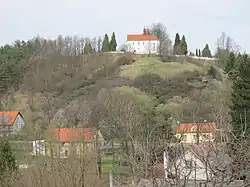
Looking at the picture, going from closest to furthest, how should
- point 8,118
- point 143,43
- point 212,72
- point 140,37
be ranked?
1. point 8,118
2. point 212,72
3. point 143,43
4. point 140,37

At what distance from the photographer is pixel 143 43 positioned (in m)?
77.1

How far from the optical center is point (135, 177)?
7.30 metres

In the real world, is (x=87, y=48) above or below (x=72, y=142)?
above

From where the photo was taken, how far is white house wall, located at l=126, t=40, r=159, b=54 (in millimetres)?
73750

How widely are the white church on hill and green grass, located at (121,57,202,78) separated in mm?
9378

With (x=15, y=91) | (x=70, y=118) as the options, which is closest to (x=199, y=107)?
(x=70, y=118)

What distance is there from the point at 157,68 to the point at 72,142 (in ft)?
142

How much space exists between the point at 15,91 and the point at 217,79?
2327 centimetres

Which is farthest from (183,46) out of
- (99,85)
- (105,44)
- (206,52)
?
(99,85)

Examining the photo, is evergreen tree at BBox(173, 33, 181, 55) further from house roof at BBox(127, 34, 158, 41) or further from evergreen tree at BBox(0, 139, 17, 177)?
evergreen tree at BBox(0, 139, 17, 177)

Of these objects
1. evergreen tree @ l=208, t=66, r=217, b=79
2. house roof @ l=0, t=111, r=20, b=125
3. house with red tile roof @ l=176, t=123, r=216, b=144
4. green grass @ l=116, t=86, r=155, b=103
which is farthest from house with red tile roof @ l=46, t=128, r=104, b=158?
evergreen tree @ l=208, t=66, r=217, b=79

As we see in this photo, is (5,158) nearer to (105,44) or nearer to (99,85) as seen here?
(99,85)

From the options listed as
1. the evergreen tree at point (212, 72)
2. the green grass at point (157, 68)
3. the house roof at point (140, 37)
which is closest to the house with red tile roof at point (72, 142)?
the evergreen tree at point (212, 72)

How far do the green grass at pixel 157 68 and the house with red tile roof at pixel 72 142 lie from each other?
31.9 m
